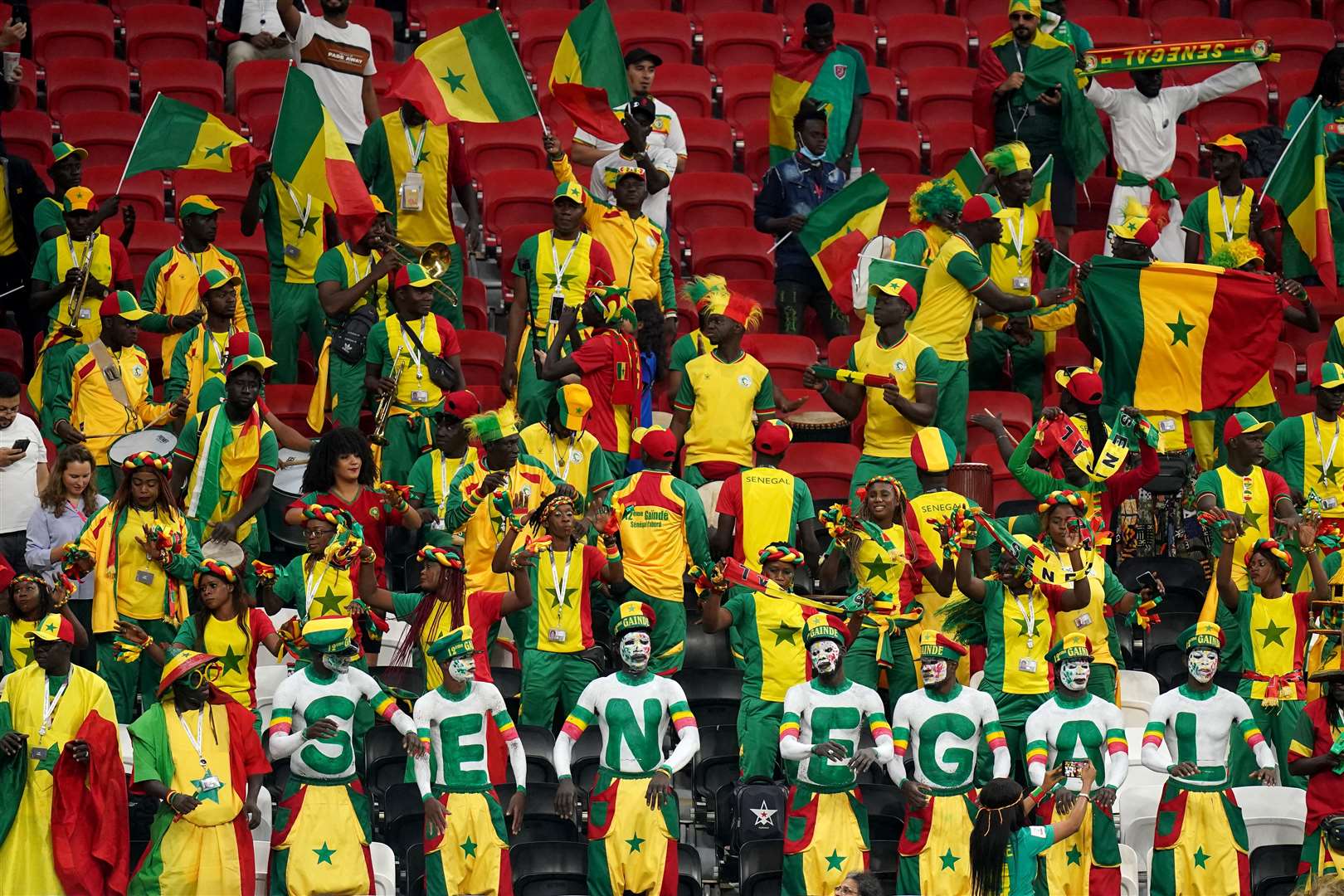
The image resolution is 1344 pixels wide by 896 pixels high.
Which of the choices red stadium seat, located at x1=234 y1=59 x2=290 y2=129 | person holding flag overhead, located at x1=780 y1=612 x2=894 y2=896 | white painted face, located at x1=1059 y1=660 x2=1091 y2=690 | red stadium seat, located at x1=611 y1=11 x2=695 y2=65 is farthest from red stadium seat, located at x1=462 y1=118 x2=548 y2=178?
white painted face, located at x1=1059 y1=660 x2=1091 y2=690

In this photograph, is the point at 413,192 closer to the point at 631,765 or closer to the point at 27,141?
the point at 27,141

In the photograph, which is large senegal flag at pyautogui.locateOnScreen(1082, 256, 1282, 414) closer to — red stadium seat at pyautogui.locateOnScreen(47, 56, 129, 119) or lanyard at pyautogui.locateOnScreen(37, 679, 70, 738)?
lanyard at pyautogui.locateOnScreen(37, 679, 70, 738)

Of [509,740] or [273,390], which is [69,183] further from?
[509,740]

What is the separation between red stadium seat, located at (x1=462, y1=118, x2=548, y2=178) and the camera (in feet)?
58.9

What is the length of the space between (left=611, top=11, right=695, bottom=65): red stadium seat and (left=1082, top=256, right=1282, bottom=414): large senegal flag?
448 cm

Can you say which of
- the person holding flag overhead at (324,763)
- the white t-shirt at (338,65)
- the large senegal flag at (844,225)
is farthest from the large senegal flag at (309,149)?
the person holding flag overhead at (324,763)

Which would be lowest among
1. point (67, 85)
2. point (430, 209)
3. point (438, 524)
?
point (438, 524)

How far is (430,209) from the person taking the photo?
52.5ft

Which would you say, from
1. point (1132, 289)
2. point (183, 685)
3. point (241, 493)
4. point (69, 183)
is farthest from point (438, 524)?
point (1132, 289)

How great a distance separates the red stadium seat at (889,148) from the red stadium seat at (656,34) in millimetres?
1804

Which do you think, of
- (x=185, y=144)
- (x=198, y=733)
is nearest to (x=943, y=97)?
(x=185, y=144)

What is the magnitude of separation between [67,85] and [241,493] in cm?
534

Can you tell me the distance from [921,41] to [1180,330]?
14.3 ft

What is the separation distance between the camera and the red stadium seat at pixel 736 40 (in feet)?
63.5
